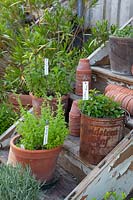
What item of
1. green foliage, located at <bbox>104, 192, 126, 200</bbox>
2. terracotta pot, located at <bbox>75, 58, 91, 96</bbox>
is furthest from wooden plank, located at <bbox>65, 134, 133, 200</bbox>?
terracotta pot, located at <bbox>75, 58, 91, 96</bbox>

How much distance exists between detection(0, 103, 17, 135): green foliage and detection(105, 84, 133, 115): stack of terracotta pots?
39.2 inches

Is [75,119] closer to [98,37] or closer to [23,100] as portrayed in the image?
[23,100]

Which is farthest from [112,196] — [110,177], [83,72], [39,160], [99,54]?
[99,54]

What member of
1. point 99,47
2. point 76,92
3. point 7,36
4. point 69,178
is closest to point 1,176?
point 69,178

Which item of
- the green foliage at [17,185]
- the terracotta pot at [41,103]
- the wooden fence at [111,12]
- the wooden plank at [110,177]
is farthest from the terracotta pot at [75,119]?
the wooden fence at [111,12]

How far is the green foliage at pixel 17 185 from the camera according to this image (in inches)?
65.3

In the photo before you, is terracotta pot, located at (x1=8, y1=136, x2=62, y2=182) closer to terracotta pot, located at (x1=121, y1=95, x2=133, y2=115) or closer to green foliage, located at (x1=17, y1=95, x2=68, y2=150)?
green foliage, located at (x1=17, y1=95, x2=68, y2=150)

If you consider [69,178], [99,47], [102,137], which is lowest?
[69,178]

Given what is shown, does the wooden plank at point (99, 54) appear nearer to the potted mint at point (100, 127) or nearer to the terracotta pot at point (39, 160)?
the potted mint at point (100, 127)

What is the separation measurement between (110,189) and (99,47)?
1515 mm

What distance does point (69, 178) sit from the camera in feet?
7.12

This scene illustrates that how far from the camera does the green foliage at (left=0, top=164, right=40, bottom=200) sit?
5.44ft

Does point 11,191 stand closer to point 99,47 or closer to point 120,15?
point 99,47

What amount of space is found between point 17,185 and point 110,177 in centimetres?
51
